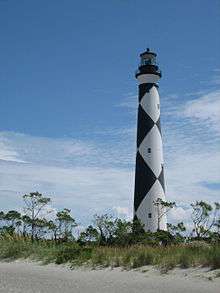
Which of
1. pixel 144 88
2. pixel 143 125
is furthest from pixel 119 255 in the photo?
pixel 144 88

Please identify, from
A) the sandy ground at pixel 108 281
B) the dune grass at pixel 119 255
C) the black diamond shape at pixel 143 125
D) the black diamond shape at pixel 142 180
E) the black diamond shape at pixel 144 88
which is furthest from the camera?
the black diamond shape at pixel 144 88

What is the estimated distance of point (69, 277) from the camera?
1282cm

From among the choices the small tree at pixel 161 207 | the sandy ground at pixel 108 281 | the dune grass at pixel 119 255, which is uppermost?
the small tree at pixel 161 207

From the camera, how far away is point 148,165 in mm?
33094

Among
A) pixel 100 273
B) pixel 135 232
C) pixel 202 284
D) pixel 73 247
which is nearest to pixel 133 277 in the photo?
pixel 100 273

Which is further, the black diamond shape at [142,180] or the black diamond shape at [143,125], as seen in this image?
the black diamond shape at [143,125]

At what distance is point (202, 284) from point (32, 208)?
27.9 m

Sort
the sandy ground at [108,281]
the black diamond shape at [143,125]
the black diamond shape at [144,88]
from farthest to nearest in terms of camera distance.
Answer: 1. the black diamond shape at [144,88]
2. the black diamond shape at [143,125]
3. the sandy ground at [108,281]

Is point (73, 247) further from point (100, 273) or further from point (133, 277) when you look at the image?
point (133, 277)

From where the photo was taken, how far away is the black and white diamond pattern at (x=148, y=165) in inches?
1296

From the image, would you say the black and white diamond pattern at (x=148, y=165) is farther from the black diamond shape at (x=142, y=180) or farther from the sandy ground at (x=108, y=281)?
the sandy ground at (x=108, y=281)

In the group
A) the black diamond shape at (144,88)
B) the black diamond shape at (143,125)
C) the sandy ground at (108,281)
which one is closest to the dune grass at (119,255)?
the sandy ground at (108,281)

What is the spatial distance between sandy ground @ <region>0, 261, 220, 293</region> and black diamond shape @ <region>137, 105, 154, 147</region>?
20.4m

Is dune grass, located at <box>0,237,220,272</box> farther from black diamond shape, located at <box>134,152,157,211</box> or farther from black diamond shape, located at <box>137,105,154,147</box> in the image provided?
black diamond shape, located at <box>137,105,154,147</box>
